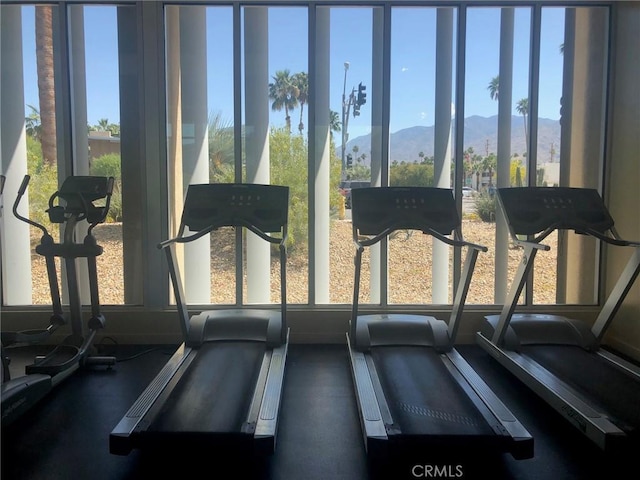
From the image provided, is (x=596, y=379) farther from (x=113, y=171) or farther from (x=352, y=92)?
(x=113, y=171)

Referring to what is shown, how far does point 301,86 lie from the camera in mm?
4387

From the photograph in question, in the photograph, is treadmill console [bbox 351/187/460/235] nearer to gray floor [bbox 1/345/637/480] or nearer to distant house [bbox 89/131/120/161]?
gray floor [bbox 1/345/637/480]

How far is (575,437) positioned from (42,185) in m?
4.91

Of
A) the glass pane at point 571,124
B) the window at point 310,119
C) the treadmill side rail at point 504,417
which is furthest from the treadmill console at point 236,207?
the glass pane at point 571,124

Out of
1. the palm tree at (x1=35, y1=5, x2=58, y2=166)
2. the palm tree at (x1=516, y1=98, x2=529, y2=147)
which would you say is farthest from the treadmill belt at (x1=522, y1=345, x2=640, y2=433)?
the palm tree at (x1=35, y1=5, x2=58, y2=166)

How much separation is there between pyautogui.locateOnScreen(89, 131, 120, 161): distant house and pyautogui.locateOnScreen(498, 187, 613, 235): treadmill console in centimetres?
355

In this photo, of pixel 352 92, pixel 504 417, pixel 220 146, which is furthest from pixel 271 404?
pixel 352 92

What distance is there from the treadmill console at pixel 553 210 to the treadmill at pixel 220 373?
5.97 ft

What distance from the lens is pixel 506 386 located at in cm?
330

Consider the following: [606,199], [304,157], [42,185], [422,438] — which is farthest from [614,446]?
[42,185]

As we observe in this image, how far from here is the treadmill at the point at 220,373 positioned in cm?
230

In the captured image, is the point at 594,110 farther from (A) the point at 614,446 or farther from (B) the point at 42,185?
(B) the point at 42,185

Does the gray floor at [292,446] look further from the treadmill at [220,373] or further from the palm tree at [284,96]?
the palm tree at [284,96]

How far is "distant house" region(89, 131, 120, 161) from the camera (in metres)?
4.40
